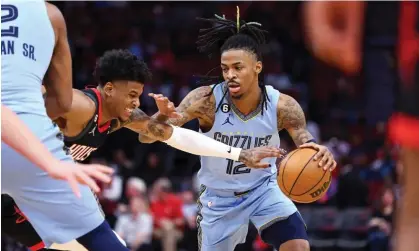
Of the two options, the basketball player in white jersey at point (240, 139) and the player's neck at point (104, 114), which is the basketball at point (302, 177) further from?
the player's neck at point (104, 114)

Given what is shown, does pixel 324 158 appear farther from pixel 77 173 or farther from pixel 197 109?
pixel 77 173

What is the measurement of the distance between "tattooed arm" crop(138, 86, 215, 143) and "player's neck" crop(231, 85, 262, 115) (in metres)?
0.18

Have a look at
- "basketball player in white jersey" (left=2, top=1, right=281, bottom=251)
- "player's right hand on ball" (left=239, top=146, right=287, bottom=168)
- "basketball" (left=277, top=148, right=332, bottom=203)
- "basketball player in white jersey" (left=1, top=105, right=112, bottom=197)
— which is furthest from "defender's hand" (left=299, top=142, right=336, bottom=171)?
"basketball player in white jersey" (left=1, top=105, right=112, bottom=197)

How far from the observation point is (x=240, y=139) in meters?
5.94

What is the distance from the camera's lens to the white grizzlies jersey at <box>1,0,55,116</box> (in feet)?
12.3

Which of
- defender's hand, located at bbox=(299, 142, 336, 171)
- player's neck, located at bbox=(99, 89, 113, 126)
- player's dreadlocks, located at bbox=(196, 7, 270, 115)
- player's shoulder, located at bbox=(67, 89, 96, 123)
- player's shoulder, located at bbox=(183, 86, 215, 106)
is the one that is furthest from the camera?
player's dreadlocks, located at bbox=(196, 7, 270, 115)

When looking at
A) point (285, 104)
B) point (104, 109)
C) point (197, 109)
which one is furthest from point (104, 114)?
point (285, 104)

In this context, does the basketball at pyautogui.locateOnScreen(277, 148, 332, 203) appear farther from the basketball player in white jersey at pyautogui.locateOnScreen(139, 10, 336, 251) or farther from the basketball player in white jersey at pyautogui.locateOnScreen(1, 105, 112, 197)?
the basketball player in white jersey at pyautogui.locateOnScreen(1, 105, 112, 197)

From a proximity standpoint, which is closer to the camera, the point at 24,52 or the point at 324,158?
the point at 24,52

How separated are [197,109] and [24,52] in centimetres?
231

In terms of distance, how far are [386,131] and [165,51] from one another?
13.5ft

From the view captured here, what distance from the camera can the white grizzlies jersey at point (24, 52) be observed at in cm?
376

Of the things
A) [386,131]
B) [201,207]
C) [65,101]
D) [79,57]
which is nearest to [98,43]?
[79,57]

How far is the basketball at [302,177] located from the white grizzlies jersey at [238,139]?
420 millimetres
